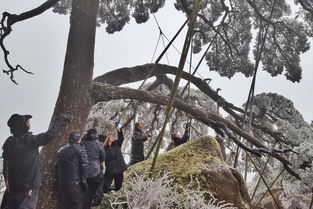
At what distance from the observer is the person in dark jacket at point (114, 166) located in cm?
438

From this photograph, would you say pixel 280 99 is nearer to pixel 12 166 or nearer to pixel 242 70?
pixel 242 70

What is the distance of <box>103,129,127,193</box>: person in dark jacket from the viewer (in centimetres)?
438

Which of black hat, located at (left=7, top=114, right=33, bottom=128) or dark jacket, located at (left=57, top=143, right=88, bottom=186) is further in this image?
dark jacket, located at (left=57, top=143, right=88, bottom=186)

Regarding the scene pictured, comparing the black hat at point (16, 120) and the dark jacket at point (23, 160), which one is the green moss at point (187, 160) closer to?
the dark jacket at point (23, 160)

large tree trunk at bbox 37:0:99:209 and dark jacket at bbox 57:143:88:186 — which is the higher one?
large tree trunk at bbox 37:0:99:209

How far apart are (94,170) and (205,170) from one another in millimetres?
1402

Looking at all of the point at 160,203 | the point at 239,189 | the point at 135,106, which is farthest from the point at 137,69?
the point at 160,203

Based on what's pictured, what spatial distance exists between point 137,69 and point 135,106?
2924mm

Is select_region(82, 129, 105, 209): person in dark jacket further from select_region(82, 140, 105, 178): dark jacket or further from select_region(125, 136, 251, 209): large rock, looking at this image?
select_region(125, 136, 251, 209): large rock

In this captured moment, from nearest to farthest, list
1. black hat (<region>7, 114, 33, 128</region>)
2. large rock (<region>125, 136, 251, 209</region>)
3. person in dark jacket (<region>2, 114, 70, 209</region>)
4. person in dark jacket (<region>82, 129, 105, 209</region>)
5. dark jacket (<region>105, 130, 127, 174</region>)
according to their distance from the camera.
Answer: person in dark jacket (<region>2, 114, 70, 209</region>)
black hat (<region>7, 114, 33, 128</region>)
large rock (<region>125, 136, 251, 209</region>)
person in dark jacket (<region>82, 129, 105, 209</region>)
dark jacket (<region>105, 130, 127, 174</region>)

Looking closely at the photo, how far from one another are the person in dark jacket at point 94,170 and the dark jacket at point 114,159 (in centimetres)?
19

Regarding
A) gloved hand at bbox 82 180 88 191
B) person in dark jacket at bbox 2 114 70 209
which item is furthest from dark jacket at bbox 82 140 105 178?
person in dark jacket at bbox 2 114 70 209

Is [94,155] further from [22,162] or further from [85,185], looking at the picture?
[22,162]

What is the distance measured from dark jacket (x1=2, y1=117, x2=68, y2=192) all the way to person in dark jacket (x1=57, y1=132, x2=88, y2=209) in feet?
1.21
